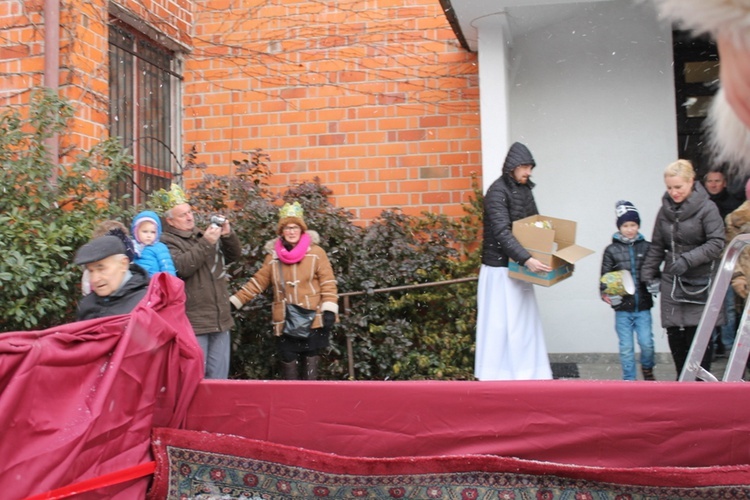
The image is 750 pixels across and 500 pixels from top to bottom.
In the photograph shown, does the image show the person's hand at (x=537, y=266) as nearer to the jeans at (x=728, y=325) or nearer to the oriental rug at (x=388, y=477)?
the jeans at (x=728, y=325)

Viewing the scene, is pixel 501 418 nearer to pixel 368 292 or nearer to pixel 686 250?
pixel 686 250

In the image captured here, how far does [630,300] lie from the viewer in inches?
237

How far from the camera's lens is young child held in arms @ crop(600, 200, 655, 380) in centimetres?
602

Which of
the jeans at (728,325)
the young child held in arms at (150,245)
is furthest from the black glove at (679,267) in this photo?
the young child held in arms at (150,245)

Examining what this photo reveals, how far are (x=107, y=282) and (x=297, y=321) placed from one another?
2409mm

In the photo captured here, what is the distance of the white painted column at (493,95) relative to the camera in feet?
22.6

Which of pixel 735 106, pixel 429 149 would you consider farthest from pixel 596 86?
pixel 735 106

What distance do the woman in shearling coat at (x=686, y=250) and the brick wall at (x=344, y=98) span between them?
233 centimetres

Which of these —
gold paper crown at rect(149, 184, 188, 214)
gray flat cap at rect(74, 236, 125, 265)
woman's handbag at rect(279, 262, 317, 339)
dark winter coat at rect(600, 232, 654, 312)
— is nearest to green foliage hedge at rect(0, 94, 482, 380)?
gold paper crown at rect(149, 184, 188, 214)

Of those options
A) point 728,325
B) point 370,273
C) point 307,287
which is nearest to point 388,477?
point 307,287

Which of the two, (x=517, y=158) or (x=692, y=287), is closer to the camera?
(x=692, y=287)

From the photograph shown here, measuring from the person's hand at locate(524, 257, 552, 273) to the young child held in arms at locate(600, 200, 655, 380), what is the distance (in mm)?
546

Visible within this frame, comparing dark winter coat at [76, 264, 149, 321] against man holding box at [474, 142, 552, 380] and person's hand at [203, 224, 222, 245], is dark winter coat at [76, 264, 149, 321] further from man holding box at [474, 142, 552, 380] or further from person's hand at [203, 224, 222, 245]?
man holding box at [474, 142, 552, 380]

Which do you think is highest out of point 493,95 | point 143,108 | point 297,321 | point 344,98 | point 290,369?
point 344,98
